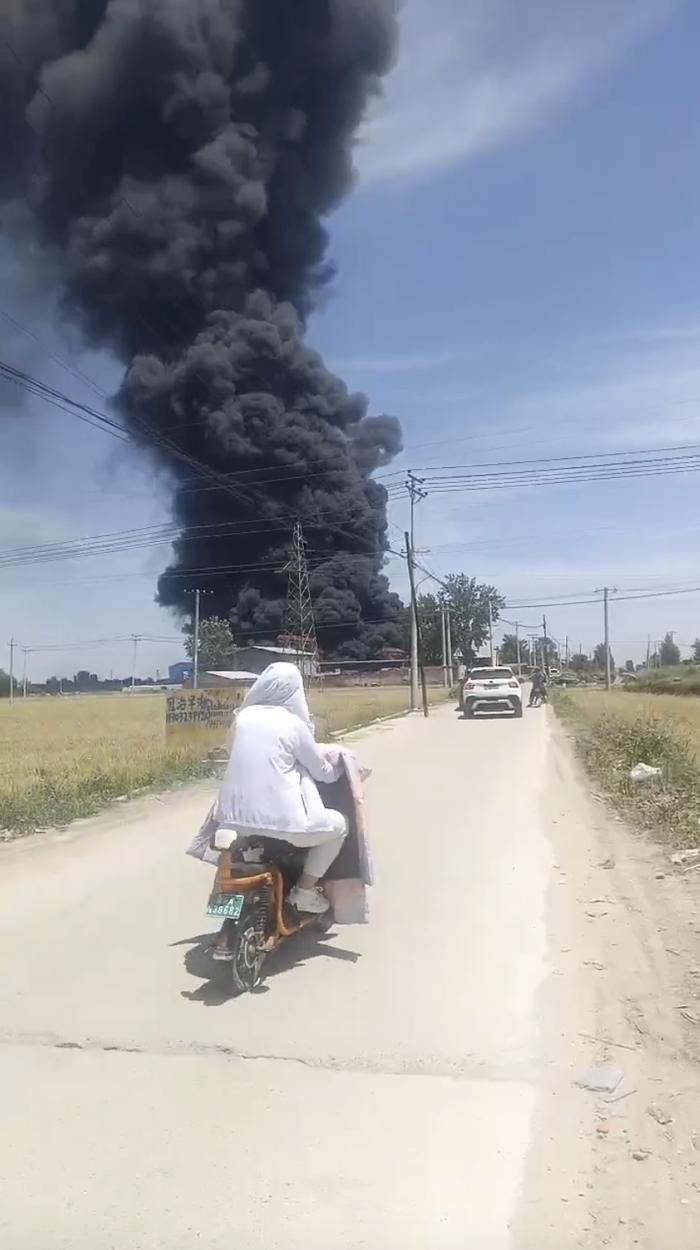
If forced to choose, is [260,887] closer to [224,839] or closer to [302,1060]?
[224,839]

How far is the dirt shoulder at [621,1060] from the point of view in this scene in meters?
3.31

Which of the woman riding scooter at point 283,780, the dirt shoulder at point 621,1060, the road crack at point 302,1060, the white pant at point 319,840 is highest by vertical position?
the woman riding scooter at point 283,780

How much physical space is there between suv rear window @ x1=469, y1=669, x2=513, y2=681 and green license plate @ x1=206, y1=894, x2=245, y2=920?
1180 inches

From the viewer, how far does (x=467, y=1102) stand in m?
4.04

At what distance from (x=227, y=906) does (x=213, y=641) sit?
47712 millimetres

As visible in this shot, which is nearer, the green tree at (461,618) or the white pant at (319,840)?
the white pant at (319,840)

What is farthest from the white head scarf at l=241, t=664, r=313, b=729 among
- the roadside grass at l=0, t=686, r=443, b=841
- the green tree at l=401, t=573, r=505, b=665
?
the green tree at l=401, t=573, r=505, b=665

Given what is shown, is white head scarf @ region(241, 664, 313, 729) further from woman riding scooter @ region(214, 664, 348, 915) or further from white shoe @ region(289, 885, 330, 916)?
white shoe @ region(289, 885, 330, 916)

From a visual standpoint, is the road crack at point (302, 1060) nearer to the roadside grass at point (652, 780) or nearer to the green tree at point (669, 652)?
the roadside grass at point (652, 780)

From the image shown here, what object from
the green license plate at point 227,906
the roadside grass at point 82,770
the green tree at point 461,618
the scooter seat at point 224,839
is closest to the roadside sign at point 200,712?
the roadside grass at point 82,770

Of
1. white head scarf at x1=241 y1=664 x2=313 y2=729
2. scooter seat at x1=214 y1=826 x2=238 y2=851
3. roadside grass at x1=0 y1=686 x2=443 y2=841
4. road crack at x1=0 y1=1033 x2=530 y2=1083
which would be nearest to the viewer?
road crack at x1=0 y1=1033 x2=530 y2=1083

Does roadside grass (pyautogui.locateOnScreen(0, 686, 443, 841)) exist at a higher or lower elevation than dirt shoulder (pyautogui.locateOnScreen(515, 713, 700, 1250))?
higher

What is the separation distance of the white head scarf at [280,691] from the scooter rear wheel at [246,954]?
3.44ft

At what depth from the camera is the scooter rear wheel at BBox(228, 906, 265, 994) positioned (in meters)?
5.21
